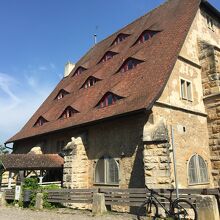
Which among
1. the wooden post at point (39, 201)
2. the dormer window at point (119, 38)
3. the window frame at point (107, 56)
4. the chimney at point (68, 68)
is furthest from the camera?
the chimney at point (68, 68)

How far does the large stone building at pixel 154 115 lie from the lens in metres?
12.8

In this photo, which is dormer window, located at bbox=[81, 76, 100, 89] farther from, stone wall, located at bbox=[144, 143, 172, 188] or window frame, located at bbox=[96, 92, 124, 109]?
stone wall, located at bbox=[144, 143, 172, 188]

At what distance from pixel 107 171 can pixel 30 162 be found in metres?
4.93

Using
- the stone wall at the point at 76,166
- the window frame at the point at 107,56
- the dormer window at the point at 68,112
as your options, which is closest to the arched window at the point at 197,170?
the stone wall at the point at 76,166

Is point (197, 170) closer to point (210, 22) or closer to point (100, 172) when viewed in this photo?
point (100, 172)

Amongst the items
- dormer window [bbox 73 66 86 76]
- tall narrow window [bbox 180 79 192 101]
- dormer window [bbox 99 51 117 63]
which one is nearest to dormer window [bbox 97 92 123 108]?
tall narrow window [bbox 180 79 192 101]

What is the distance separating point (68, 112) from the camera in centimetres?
1836

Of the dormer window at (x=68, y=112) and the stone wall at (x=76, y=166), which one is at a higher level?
the dormer window at (x=68, y=112)

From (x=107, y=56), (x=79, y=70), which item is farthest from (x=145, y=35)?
(x=79, y=70)

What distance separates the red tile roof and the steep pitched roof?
1.88 m

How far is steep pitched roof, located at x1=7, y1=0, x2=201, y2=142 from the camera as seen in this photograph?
45.6 feet

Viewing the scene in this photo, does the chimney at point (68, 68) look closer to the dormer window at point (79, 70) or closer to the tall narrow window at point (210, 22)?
the dormer window at point (79, 70)

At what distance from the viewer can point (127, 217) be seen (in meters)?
10.1

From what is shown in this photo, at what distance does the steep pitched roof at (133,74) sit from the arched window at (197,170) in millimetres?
3763
